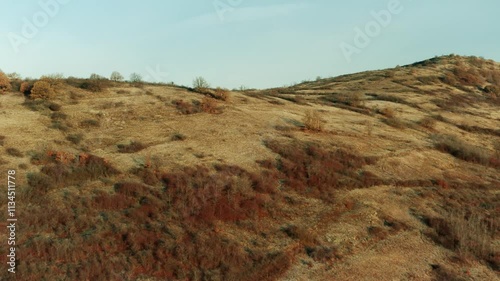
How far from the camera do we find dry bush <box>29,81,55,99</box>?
34531 millimetres

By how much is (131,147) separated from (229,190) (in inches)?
356

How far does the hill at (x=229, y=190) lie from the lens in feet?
60.2

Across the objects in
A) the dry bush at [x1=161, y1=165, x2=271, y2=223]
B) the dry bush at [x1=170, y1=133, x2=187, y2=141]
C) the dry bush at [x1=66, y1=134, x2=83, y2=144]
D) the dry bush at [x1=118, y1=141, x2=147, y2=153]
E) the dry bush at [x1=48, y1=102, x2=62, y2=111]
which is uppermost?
the dry bush at [x1=48, y1=102, x2=62, y2=111]

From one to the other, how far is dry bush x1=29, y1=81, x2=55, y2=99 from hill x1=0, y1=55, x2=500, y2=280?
18 centimetres

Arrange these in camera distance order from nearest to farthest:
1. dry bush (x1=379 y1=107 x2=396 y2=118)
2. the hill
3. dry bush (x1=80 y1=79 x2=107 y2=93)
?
the hill → dry bush (x1=80 y1=79 x2=107 y2=93) → dry bush (x1=379 y1=107 x2=396 y2=118)

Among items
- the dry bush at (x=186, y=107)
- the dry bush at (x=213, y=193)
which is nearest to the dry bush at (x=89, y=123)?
the dry bush at (x=186, y=107)

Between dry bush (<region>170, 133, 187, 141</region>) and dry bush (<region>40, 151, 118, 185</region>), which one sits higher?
dry bush (<region>170, 133, 187, 141</region>)

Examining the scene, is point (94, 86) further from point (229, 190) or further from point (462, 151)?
point (462, 151)

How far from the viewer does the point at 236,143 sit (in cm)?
3162

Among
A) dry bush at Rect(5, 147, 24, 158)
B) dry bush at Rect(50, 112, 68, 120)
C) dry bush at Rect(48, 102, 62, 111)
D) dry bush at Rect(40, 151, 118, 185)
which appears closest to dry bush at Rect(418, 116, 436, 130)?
dry bush at Rect(40, 151, 118, 185)


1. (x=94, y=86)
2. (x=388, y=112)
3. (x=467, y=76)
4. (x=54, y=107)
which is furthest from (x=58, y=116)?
(x=467, y=76)

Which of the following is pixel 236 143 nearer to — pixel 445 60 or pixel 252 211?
pixel 252 211

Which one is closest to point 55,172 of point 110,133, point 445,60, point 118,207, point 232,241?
point 118,207

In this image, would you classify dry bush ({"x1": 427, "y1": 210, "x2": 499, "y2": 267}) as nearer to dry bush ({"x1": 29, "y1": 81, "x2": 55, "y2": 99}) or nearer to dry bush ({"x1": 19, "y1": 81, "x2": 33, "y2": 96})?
dry bush ({"x1": 29, "y1": 81, "x2": 55, "y2": 99})
